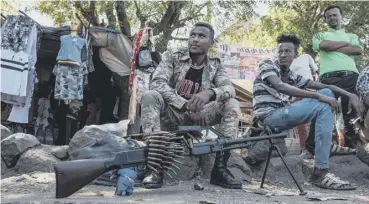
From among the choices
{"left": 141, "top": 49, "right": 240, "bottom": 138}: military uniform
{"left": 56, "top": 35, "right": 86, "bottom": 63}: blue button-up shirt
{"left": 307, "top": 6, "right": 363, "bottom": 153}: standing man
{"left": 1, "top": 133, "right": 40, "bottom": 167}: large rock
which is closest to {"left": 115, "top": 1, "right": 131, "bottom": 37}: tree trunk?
{"left": 56, "top": 35, "right": 86, "bottom": 63}: blue button-up shirt

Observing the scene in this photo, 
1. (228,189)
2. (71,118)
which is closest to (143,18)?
(71,118)

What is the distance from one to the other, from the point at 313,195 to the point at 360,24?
10.3 meters

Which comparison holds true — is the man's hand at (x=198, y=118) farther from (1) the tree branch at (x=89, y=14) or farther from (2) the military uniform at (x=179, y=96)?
(1) the tree branch at (x=89, y=14)

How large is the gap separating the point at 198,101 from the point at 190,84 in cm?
40

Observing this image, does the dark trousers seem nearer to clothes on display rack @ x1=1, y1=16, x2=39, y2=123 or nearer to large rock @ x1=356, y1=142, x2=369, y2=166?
large rock @ x1=356, y1=142, x2=369, y2=166

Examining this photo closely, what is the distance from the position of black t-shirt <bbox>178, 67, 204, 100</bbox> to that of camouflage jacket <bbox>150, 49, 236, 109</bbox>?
35mm

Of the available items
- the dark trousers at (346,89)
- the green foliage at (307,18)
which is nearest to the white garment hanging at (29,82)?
the dark trousers at (346,89)

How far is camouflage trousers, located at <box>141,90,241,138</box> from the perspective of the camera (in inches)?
141

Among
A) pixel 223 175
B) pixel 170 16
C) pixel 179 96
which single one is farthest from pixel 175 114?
pixel 170 16

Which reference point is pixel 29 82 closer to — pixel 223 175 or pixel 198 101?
pixel 198 101

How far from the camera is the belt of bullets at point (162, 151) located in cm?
303

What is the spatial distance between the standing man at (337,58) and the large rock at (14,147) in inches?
120

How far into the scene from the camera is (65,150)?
188 inches

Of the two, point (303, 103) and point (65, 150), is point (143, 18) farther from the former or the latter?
point (303, 103)
